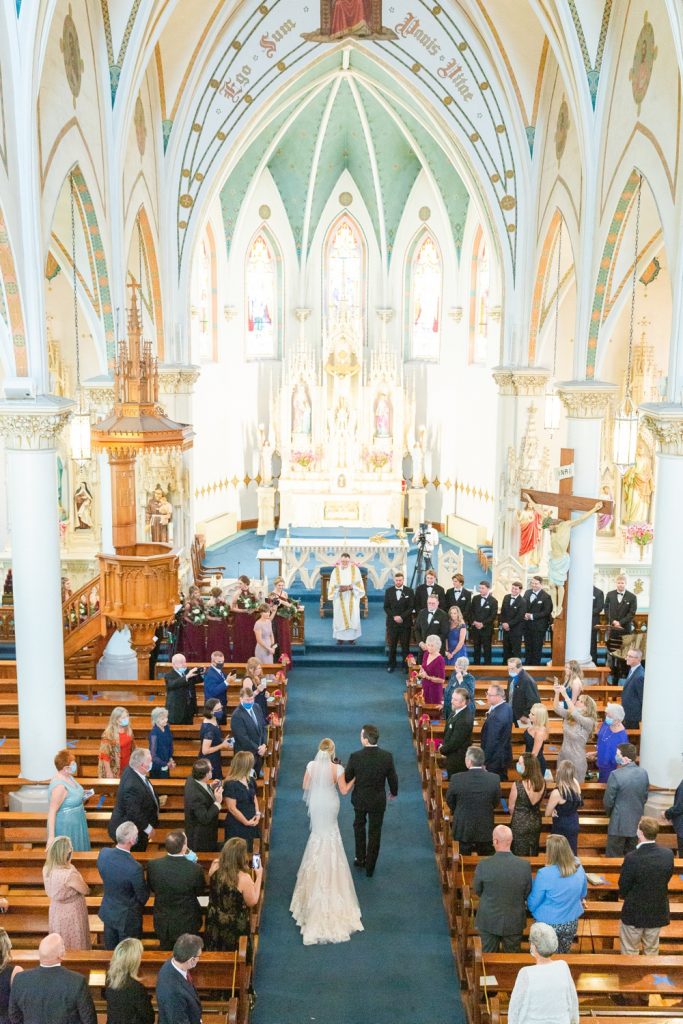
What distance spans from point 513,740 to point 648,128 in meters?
7.56

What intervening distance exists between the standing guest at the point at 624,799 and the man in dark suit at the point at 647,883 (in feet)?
4.49

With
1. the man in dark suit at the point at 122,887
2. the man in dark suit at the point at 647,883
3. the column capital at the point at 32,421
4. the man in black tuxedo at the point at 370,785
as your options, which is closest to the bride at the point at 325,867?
the man in black tuxedo at the point at 370,785

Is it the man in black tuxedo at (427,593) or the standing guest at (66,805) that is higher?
the man in black tuxedo at (427,593)

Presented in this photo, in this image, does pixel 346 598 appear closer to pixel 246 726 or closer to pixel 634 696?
pixel 634 696

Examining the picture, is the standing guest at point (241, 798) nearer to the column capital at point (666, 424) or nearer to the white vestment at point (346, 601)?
the column capital at point (666, 424)

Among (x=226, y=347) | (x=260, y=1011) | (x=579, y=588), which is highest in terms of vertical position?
(x=226, y=347)

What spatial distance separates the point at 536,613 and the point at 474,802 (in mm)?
6791

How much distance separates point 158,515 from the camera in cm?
1855

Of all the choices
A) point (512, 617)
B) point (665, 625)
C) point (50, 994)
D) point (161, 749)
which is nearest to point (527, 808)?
point (665, 625)

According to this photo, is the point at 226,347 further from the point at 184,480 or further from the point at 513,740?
the point at 513,740

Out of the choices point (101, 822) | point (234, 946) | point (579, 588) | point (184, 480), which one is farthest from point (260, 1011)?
point (184, 480)

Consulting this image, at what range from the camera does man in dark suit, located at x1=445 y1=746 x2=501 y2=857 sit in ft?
28.1

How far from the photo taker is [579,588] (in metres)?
15.3

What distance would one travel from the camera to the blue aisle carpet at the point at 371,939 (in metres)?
7.93
